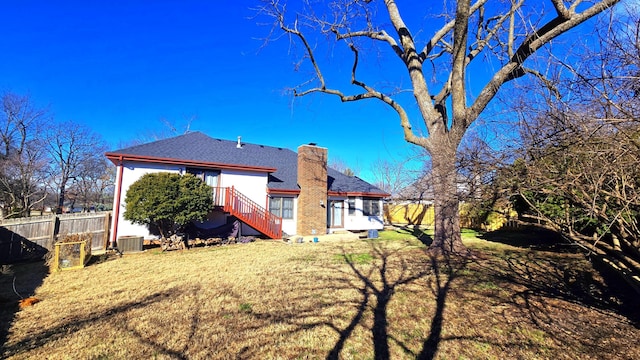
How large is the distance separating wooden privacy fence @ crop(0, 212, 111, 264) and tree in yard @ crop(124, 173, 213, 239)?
57.4 inches

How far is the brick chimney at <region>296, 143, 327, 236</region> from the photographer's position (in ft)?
49.7

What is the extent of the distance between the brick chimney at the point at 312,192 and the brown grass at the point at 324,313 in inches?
290

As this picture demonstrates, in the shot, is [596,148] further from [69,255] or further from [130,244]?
[130,244]

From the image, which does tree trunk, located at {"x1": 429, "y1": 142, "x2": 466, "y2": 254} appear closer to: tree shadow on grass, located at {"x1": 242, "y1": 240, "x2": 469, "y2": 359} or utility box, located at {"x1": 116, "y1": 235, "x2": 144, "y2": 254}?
tree shadow on grass, located at {"x1": 242, "y1": 240, "x2": 469, "y2": 359}

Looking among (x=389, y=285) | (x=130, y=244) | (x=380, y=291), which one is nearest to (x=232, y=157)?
(x=130, y=244)

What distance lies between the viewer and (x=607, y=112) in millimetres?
2742

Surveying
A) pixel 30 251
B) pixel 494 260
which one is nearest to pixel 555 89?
pixel 494 260

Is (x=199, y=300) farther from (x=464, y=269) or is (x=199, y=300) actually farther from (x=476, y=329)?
(x=464, y=269)

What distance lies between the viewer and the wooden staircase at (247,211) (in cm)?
1276

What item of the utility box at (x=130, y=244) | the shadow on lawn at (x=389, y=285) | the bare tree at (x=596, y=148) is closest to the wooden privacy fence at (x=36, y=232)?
the utility box at (x=130, y=244)

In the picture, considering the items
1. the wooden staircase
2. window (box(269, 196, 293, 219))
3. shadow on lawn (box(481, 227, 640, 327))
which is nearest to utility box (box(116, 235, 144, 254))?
the wooden staircase

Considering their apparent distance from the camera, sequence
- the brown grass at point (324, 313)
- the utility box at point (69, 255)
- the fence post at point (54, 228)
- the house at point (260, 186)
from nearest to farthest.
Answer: the brown grass at point (324, 313)
the utility box at point (69, 255)
the fence post at point (54, 228)
the house at point (260, 186)

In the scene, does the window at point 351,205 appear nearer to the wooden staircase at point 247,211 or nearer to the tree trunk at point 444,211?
the wooden staircase at point 247,211

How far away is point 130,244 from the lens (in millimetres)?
10133
